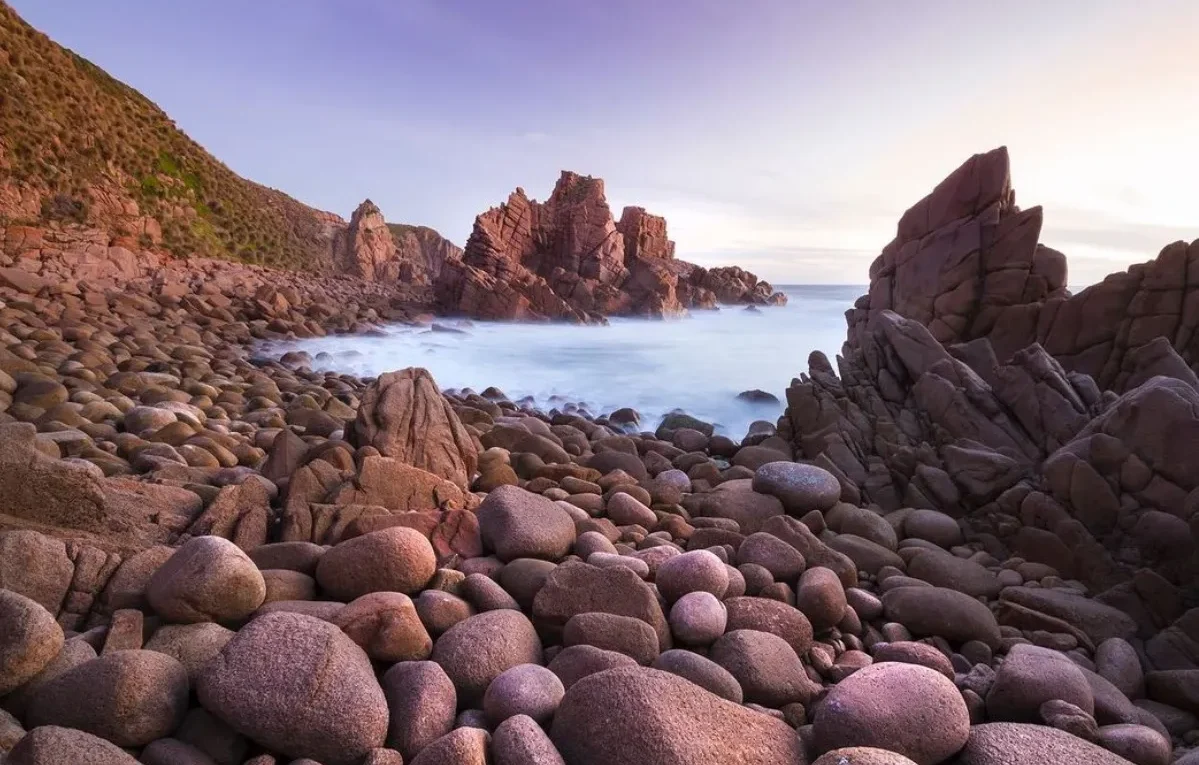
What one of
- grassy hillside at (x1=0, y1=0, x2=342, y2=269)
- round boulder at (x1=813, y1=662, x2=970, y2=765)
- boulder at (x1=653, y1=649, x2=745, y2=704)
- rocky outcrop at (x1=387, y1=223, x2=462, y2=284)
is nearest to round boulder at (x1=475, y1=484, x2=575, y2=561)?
boulder at (x1=653, y1=649, x2=745, y2=704)

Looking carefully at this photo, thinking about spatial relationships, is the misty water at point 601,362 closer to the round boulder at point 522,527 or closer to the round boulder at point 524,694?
the round boulder at point 522,527

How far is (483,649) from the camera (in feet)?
10.6

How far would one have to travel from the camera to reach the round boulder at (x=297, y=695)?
255cm

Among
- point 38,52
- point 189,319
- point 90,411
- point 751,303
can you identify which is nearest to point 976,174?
point 90,411

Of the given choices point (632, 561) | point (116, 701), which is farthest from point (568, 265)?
point (116, 701)

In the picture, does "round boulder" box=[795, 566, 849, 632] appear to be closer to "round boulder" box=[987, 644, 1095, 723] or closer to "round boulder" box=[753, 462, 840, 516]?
"round boulder" box=[987, 644, 1095, 723]

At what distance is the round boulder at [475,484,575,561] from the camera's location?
14.3 feet

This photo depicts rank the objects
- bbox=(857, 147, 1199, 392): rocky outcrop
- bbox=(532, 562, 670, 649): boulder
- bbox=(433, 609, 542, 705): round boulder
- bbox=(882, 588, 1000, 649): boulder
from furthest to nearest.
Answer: bbox=(857, 147, 1199, 392): rocky outcrop, bbox=(882, 588, 1000, 649): boulder, bbox=(532, 562, 670, 649): boulder, bbox=(433, 609, 542, 705): round boulder

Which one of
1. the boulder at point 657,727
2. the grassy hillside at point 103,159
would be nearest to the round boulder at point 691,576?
the boulder at point 657,727

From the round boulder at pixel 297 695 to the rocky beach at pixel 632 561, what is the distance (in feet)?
0.04

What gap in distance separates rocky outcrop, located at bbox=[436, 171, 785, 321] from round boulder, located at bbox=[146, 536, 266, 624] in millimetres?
33236

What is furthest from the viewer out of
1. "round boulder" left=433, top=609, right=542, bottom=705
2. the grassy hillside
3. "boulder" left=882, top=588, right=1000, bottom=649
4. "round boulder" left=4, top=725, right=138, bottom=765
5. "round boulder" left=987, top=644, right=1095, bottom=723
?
the grassy hillside

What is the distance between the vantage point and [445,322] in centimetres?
3259

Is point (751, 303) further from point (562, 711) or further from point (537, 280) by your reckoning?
point (562, 711)
